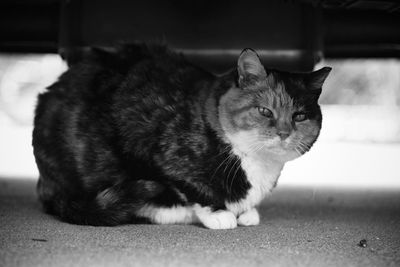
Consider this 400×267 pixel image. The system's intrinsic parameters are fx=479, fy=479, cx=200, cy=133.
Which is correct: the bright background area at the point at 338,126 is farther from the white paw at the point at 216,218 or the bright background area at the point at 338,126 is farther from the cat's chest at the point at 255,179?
the white paw at the point at 216,218

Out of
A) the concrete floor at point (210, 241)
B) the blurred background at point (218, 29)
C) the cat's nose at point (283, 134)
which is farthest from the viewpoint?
the blurred background at point (218, 29)

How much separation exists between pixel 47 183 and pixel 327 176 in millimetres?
2296

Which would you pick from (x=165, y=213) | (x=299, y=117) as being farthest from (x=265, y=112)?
(x=165, y=213)

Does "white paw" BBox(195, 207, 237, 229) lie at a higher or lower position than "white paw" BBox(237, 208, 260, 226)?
A: higher

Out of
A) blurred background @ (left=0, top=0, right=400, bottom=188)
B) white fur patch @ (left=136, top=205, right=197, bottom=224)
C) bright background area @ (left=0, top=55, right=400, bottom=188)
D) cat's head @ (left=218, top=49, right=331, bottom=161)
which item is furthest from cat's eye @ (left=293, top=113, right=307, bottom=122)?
bright background area @ (left=0, top=55, right=400, bottom=188)

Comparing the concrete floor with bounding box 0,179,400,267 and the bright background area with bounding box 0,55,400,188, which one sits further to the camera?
the bright background area with bounding box 0,55,400,188

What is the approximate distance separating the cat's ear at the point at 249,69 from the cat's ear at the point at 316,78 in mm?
166

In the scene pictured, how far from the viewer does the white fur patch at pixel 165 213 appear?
1.56 m

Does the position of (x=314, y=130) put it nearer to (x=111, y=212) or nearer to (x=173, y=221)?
(x=173, y=221)

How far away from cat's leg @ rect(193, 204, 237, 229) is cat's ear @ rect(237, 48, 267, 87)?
421 millimetres

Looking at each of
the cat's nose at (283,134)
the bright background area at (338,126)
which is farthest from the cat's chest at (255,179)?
the bright background area at (338,126)

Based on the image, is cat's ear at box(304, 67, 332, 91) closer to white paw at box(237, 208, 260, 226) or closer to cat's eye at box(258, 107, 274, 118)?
cat's eye at box(258, 107, 274, 118)

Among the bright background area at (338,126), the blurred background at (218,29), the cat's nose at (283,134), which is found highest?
the blurred background at (218,29)

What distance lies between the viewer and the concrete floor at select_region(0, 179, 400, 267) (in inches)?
40.1
